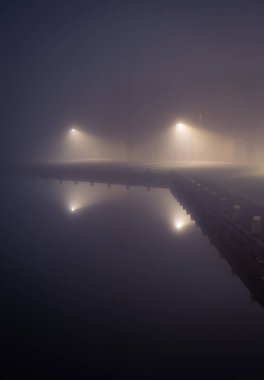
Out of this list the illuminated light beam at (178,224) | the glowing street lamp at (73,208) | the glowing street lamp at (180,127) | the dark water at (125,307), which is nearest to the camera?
the dark water at (125,307)

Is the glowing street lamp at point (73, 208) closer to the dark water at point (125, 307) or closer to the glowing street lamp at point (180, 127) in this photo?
the dark water at point (125, 307)

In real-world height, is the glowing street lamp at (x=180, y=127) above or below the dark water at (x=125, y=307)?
above

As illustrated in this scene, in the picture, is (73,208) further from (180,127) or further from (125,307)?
(180,127)

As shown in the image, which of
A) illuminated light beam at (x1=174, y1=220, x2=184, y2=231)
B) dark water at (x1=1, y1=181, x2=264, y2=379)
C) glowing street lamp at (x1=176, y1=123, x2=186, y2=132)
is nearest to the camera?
dark water at (x1=1, y1=181, x2=264, y2=379)

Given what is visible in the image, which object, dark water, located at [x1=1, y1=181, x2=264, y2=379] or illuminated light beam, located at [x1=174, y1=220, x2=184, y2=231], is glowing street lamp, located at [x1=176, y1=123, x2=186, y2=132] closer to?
illuminated light beam, located at [x1=174, y1=220, x2=184, y2=231]

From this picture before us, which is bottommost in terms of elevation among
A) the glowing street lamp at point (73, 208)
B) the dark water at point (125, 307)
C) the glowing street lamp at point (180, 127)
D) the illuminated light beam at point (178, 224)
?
the dark water at point (125, 307)

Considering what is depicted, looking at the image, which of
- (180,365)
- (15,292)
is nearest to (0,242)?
(15,292)

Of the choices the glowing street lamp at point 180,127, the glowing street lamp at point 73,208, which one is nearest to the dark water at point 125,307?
the glowing street lamp at point 73,208

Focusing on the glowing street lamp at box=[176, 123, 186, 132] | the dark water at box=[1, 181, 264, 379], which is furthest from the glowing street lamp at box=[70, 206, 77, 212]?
the glowing street lamp at box=[176, 123, 186, 132]

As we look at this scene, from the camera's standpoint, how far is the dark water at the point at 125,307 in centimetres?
720

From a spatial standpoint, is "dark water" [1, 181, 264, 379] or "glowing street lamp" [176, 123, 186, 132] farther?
"glowing street lamp" [176, 123, 186, 132]

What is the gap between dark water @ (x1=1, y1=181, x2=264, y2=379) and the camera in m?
7.20

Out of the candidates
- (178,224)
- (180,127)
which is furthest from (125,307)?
(180,127)

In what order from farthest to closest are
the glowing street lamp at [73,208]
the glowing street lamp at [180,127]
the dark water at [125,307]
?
the glowing street lamp at [180,127], the glowing street lamp at [73,208], the dark water at [125,307]
